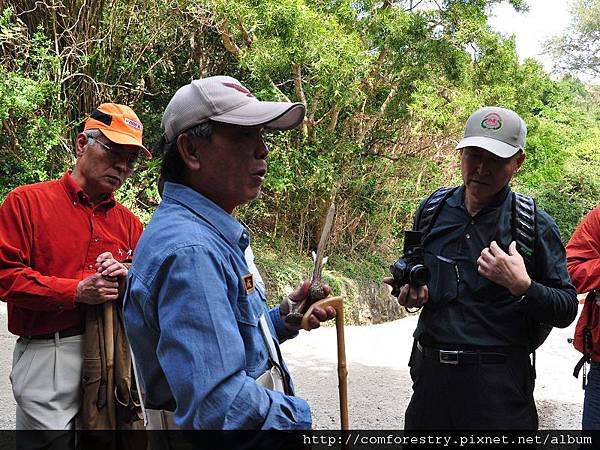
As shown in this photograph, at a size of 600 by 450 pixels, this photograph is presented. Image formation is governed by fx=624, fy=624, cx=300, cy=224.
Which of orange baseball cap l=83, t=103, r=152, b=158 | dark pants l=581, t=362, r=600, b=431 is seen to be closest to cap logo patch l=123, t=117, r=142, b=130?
orange baseball cap l=83, t=103, r=152, b=158

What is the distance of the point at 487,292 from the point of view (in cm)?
275

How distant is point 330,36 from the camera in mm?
9734

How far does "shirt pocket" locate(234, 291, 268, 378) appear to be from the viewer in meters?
1.65

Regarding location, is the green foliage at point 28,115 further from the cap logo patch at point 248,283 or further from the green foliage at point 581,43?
the green foliage at point 581,43

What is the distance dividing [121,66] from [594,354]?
968 centimetres

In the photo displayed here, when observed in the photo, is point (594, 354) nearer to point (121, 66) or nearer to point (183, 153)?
Result: point (183, 153)

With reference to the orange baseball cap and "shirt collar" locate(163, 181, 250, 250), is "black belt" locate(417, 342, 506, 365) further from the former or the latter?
the orange baseball cap

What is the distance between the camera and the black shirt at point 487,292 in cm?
266

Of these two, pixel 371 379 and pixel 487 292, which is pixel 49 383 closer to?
pixel 487 292

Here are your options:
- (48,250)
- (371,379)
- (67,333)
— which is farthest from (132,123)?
(371,379)

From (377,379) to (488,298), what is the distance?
505 centimetres

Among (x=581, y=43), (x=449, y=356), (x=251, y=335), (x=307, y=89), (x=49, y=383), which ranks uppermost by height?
(x=581, y=43)

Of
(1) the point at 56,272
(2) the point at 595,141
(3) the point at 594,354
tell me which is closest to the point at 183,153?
(1) the point at 56,272

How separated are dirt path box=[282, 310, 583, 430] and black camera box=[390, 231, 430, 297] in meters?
3.23
